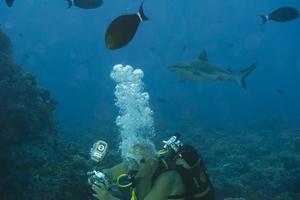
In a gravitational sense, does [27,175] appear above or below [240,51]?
above

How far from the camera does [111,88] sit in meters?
77.1

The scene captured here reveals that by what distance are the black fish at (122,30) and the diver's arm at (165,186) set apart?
65.3 inches

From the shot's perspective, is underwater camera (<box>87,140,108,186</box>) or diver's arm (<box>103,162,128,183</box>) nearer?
underwater camera (<box>87,140,108,186</box>)

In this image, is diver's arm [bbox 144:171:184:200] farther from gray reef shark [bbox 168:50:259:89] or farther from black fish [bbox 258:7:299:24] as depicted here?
gray reef shark [bbox 168:50:259:89]

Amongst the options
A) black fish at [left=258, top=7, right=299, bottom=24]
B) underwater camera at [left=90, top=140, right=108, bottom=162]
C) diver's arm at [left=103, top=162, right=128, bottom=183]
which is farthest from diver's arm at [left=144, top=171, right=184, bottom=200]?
black fish at [left=258, top=7, right=299, bottom=24]

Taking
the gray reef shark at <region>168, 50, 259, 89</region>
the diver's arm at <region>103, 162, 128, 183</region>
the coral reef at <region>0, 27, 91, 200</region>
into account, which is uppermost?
the gray reef shark at <region>168, 50, 259, 89</region>

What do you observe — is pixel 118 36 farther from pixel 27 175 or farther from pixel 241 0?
pixel 241 0

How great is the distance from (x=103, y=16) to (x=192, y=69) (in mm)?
144062

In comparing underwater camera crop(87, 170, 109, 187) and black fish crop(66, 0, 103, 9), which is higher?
black fish crop(66, 0, 103, 9)

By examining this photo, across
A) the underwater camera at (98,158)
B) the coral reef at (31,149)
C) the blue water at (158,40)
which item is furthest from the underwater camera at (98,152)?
the blue water at (158,40)

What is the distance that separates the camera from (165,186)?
4867 millimetres

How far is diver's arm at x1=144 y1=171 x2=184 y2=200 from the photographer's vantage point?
4828 millimetres

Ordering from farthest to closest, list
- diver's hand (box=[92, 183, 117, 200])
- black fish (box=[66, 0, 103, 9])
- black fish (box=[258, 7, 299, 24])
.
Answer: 1. black fish (box=[258, 7, 299, 24])
2. black fish (box=[66, 0, 103, 9])
3. diver's hand (box=[92, 183, 117, 200])

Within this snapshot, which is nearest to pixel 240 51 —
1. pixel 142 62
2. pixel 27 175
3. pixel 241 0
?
pixel 241 0
